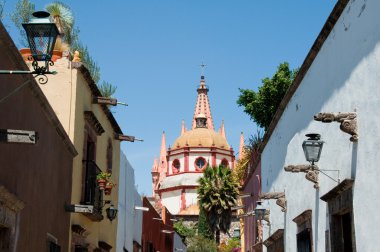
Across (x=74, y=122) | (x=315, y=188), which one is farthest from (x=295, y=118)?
(x=74, y=122)

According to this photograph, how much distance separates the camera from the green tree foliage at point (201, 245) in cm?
5053

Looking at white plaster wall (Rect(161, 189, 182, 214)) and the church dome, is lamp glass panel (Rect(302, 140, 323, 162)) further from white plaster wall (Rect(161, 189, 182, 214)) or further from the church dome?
the church dome

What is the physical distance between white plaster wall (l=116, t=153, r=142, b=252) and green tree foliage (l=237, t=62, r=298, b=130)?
8.71 meters

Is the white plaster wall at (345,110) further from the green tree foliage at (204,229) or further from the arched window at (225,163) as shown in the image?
the arched window at (225,163)

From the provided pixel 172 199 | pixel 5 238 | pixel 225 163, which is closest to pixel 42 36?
pixel 5 238

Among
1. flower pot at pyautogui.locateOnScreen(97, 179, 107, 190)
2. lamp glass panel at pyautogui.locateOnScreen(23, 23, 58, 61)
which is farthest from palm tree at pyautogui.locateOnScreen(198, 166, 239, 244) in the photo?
lamp glass panel at pyautogui.locateOnScreen(23, 23, 58, 61)

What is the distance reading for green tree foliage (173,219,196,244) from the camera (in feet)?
186

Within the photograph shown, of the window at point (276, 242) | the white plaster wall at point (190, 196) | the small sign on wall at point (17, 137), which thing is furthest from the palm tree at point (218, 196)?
the small sign on wall at point (17, 137)

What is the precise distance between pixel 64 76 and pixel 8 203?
4.96 m

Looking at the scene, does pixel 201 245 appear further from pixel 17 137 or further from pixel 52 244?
pixel 17 137

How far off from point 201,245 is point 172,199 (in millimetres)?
19195

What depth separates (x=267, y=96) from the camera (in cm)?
2886

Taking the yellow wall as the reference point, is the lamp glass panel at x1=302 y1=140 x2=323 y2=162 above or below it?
below

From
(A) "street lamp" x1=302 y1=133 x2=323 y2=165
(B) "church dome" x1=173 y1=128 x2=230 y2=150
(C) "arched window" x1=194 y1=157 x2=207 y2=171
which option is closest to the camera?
(A) "street lamp" x1=302 y1=133 x2=323 y2=165
